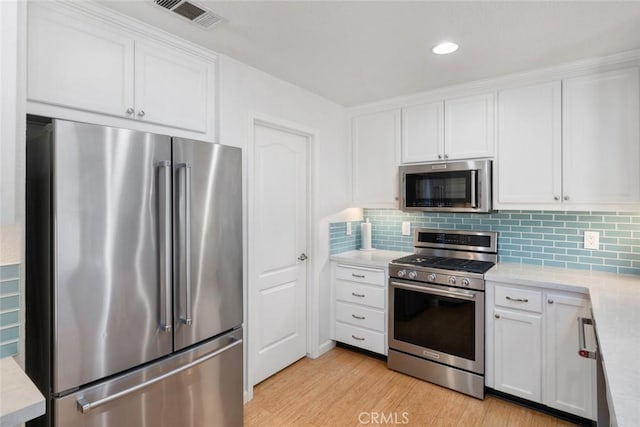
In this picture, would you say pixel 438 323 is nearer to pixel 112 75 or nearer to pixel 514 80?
pixel 514 80

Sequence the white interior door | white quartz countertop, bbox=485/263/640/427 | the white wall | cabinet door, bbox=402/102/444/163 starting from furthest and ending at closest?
cabinet door, bbox=402/102/444/163
the white interior door
the white wall
white quartz countertop, bbox=485/263/640/427

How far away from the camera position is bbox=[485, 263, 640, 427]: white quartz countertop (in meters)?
0.94

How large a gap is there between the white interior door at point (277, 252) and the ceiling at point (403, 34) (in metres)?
0.64

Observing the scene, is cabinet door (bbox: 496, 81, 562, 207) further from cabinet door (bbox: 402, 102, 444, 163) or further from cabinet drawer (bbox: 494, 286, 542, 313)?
cabinet drawer (bbox: 494, 286, 542, 313)

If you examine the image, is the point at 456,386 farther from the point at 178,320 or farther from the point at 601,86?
the point at 601,86

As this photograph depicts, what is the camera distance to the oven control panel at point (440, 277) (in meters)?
2.54

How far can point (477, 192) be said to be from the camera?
279cm

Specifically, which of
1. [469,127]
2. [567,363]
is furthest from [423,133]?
[567,363]

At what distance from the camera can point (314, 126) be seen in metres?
3.16

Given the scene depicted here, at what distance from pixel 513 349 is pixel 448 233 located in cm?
113

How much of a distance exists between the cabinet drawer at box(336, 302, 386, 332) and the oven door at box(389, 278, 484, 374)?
121 mm

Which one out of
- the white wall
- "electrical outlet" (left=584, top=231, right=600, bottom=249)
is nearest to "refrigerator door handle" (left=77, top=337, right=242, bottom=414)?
the white wall

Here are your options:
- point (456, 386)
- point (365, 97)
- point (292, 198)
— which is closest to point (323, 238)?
point (292, 198)

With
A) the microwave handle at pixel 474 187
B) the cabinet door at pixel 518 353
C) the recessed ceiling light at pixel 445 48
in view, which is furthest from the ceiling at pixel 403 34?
the cabinet door at pixel 518 353
